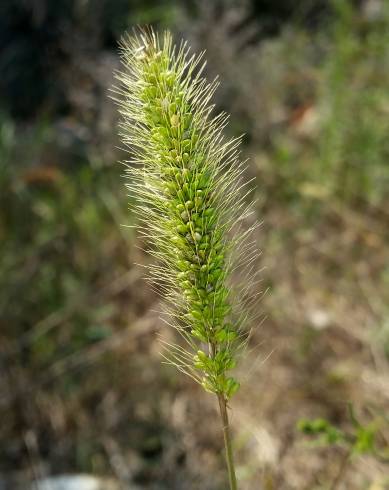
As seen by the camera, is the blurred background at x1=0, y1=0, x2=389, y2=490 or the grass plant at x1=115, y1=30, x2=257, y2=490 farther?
the blurred background at x1=0, y1=0, x2=389, y2=490

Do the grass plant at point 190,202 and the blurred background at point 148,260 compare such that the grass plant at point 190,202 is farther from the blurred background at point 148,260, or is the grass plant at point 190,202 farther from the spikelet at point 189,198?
the blurred background at point 148,260

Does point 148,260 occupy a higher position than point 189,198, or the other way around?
point 189,198

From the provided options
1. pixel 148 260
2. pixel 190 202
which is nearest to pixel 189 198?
pixel 190 202

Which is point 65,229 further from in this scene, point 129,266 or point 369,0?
point 369,0

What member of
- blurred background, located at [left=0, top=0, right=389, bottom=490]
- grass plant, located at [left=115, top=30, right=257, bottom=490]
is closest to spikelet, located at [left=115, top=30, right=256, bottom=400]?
grass plant, located at [left=115, top=30, right=257, bottom=490]

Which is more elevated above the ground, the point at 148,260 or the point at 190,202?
the point at 190,202

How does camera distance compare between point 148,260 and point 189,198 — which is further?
point 148,260

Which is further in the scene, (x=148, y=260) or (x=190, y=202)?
(x=148, y=260)

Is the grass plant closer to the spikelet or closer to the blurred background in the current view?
the spikelet

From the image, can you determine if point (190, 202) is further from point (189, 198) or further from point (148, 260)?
point (148, 260)
